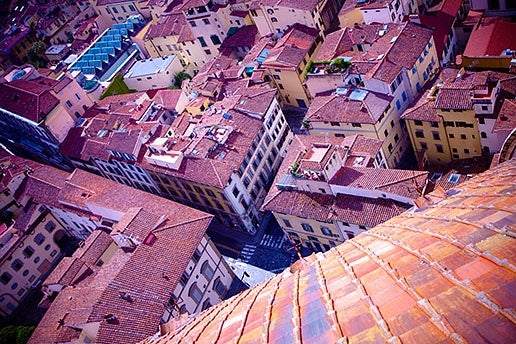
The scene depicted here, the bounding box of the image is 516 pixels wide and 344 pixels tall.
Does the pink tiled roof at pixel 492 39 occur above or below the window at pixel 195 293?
above

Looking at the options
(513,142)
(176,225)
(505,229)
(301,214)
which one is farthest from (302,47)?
(505,229)

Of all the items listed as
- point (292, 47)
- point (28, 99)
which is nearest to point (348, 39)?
point (292, 47)

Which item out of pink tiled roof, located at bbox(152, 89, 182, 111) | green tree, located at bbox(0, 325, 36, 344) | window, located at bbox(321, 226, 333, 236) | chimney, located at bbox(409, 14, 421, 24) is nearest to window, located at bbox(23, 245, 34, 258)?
green tree, located at bbox(0, 325, 36, 344)

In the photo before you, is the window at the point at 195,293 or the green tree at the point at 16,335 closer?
the window at the point at 195,293

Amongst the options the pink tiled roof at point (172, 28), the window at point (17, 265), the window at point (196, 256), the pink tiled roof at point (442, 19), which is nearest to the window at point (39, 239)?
the window at point (17, 265)

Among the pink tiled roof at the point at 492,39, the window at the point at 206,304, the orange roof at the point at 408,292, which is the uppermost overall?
the orange roof at the point at 408,292

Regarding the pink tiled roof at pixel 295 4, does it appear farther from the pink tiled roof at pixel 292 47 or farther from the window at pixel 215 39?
Answer: the window at pixel 215 39

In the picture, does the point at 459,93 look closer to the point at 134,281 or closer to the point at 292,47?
the point at 292,47
